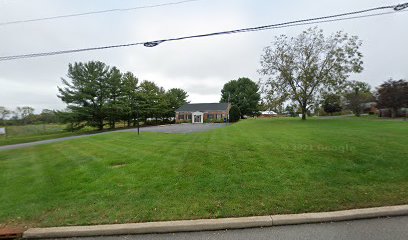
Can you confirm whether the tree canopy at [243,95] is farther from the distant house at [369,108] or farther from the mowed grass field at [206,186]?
the mowed grass field at [206,186]

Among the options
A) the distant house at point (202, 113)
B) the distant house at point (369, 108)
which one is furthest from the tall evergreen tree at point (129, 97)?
the distant house at point (369, 108)

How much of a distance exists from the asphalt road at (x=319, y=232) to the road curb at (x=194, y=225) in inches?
3.2

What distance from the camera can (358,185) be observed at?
4.60 m

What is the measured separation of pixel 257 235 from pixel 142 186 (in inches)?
117

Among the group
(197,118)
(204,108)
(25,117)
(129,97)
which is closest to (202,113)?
(197,118)

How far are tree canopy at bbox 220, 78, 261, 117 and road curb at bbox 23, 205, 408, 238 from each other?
2297 inches

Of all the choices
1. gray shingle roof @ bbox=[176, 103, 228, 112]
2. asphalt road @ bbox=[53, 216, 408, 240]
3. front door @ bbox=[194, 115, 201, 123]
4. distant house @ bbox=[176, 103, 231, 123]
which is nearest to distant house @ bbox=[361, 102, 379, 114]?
distant house @ bbox=[176, 103, 231, 123]

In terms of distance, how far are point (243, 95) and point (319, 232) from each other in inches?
2518

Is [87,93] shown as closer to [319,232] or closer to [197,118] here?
[197,118]

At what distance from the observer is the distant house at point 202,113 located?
5169 cm

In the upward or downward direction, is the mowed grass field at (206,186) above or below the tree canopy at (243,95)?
below

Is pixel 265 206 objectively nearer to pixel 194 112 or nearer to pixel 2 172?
pixel 2 172

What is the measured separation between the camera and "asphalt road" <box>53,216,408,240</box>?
10.2ft

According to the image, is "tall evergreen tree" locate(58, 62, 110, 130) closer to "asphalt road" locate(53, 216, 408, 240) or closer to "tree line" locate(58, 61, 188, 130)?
"tree line" locate(58, 61, 188, 130)
